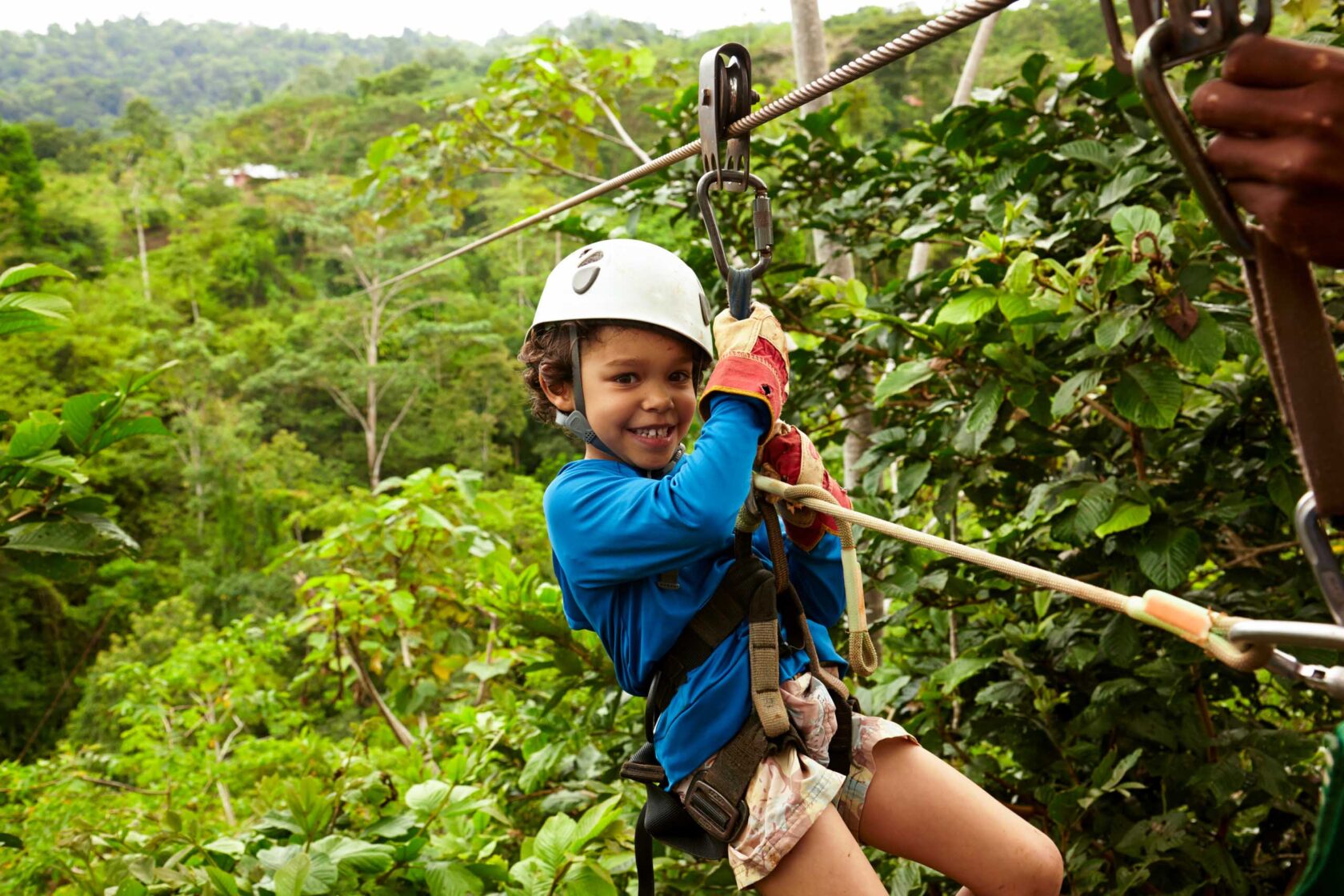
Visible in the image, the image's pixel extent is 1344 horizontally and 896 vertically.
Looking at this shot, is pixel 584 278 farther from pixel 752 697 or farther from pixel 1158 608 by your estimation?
pixel 1158 608

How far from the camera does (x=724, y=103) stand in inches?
63.2

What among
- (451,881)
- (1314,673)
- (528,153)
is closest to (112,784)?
(451,881)

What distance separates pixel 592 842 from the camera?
96.8 inches

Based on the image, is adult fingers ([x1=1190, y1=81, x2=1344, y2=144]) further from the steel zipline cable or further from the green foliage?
the green foliage

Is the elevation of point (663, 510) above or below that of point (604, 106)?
below

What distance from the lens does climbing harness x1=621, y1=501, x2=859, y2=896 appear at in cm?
154

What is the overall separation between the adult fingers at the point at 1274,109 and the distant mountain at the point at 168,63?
8000 cm

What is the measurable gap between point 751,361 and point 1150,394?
0.82m

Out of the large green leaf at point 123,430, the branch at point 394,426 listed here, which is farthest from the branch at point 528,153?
the branch at point 394,426

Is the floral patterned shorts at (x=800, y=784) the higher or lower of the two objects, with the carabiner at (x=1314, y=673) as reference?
lower

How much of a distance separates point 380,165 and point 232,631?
4.19m

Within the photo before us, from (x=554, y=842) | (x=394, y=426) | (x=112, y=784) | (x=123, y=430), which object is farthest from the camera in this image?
(x=394, y=426)

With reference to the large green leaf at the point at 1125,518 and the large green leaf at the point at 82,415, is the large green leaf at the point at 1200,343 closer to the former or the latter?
the large green leaf at the point at 1125,518

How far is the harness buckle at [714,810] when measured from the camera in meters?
1.52
